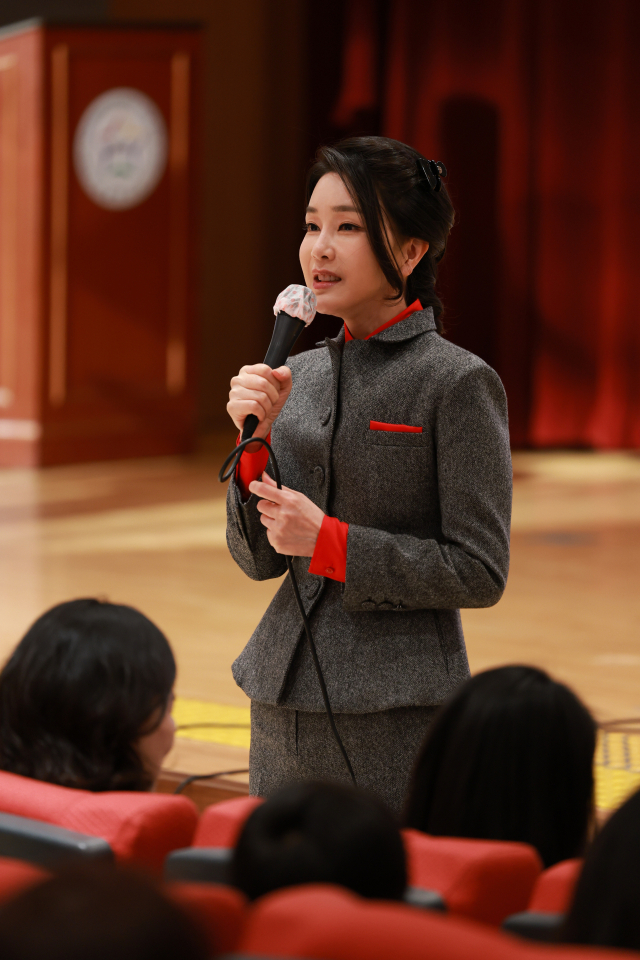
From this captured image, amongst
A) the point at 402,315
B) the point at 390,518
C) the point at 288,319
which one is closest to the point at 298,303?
the point at 288,319

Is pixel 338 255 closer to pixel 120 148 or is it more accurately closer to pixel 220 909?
pixel 220 909

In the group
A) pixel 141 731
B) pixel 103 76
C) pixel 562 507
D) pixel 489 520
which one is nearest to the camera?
pixel 141 731

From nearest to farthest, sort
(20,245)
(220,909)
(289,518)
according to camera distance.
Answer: (220,909) < (289,518) < (20,245)

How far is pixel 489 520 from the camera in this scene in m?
1.27

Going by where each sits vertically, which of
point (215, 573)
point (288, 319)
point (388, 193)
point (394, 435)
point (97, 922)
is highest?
point (388, 193)

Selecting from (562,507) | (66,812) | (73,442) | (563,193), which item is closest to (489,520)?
(66,812)

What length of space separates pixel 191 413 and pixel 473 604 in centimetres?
560

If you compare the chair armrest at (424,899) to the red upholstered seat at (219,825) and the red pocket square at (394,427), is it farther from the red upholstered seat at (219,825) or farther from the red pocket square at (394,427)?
the red pocket square at (394,427)

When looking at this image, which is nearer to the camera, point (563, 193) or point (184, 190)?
point (184, 190)

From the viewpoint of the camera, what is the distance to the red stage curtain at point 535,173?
7020 millimetres

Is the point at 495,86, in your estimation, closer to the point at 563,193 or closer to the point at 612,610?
the point at 563,193

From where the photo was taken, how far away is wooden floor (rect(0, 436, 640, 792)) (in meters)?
2.88

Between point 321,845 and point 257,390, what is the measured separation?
63 centimetres

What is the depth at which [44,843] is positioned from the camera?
2.83 feet
